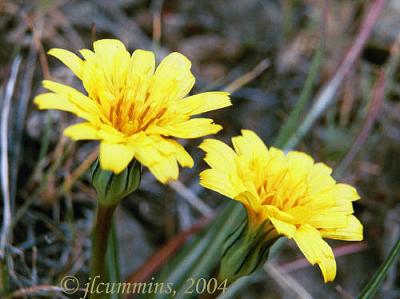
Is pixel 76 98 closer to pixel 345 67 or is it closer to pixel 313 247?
pixel 313 247

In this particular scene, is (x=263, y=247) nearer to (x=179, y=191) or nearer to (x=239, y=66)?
(x=179, y=191)

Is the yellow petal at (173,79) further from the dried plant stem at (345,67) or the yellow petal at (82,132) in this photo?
the dried plant stem at (345,67)

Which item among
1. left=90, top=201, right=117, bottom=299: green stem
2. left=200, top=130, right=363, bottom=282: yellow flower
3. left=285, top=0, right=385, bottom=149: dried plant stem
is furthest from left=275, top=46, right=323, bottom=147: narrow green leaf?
left=90, top=201, right=117, bottom=299: green stem

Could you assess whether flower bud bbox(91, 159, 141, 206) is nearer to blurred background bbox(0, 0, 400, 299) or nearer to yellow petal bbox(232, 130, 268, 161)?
yellow petal bbox(232, 130, 268, 161)

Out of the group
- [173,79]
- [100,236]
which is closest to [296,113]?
[173,79]

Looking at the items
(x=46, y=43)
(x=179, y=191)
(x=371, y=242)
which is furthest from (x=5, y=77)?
(x=371, y=242)
